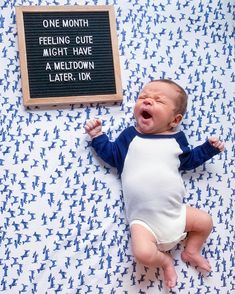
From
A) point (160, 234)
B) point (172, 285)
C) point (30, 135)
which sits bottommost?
point (172, 285)

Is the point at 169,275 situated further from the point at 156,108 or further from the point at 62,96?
the point at 62,96

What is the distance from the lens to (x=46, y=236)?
4.69 feet

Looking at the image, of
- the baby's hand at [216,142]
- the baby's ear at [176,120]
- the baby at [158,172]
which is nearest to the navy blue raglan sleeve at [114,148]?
the baby at [158,172]

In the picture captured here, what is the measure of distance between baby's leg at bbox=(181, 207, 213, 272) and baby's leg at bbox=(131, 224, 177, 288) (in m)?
0.07

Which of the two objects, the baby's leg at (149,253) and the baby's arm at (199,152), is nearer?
the baby's leg at (149,253)

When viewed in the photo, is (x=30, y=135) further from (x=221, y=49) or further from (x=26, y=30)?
(x=221, y=49)

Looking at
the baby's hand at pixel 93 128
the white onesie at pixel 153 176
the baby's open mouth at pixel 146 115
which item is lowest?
the white onesie at pixel 153 176

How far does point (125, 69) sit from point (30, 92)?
0.93 ft

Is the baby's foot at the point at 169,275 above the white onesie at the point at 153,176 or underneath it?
underneath

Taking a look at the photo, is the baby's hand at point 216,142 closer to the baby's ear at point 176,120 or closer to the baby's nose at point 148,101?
the baby's ear at point 176,120

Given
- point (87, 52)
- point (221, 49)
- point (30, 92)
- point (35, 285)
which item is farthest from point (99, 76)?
point (35, 285)

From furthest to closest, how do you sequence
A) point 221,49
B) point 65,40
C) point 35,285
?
point 221,49 < point 65,40 < point 35,285

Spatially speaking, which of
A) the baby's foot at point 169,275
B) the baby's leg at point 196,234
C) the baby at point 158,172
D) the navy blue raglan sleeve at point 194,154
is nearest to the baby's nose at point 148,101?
the baby at point 158,172

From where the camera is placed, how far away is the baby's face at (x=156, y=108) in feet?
4.76
